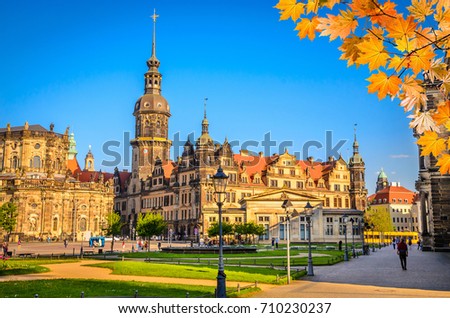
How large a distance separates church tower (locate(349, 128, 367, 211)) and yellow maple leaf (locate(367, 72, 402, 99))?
85.8 metres

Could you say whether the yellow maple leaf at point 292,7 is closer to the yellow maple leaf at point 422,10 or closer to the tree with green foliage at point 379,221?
the yellow maple leaf at point 422,10

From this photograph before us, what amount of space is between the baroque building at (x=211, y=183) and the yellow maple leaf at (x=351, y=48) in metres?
68.6

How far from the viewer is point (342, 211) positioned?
3002 inches

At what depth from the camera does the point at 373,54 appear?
11.0ft

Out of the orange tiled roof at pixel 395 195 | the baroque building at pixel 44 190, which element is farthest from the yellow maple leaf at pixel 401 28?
the orange tiled roof at pixel 395 195

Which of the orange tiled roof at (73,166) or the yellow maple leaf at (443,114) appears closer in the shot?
the yellow maple leaf at (443,114)

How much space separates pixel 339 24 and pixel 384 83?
0.55m

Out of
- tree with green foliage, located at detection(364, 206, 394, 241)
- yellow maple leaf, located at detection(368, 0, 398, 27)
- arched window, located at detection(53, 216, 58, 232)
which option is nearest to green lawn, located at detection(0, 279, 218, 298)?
yellow maple leaf, located at detection(368, 0, 398, 27)

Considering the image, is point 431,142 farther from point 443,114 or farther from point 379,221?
point 379,221

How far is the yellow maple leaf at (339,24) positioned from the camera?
11.4 ft

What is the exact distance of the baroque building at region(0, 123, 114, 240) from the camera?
218 ft

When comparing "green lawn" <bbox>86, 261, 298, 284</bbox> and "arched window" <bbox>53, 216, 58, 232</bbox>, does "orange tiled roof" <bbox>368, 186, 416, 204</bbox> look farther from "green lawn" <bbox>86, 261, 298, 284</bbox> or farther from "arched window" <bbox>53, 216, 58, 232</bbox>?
"green lawn" <bbox>86, 261, 298, 284</bbox>
